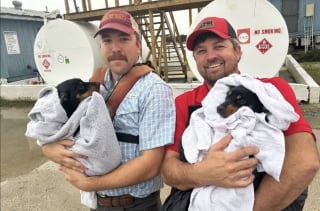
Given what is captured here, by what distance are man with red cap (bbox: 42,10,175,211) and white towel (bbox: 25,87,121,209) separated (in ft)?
0.17

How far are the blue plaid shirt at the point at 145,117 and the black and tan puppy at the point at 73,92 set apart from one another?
21 centimetres

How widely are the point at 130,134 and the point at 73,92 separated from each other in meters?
0.39

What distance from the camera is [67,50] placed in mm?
7621

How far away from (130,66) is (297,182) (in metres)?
0.99

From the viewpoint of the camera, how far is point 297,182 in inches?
46.4

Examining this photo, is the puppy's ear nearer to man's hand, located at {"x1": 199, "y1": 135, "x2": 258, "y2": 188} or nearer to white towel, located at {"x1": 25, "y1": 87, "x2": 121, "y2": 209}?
white towel, located at {"x1": 25, "y1": 87, "x2": 121, "y2": 209}

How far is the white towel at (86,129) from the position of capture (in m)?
1.35

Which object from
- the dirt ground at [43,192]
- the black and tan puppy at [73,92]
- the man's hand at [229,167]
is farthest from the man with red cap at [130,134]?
the dirt ground at [43,192]

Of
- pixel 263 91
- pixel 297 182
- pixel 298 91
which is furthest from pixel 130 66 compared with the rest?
pixel 298 91

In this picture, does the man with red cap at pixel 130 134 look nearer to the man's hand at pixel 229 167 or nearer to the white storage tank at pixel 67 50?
the man's hand at pixel 229 167

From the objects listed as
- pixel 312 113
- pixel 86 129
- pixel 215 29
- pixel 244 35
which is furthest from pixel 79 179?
pixel 312 113

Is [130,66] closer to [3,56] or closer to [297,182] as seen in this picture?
[297,182]

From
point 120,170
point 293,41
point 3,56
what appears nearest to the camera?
point 120,170

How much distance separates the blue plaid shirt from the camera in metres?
1.42
